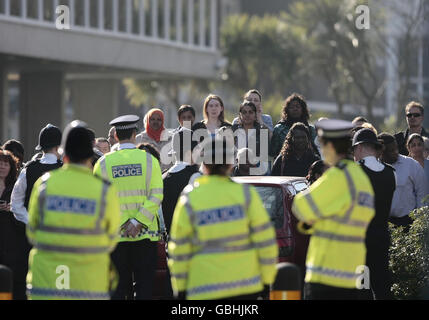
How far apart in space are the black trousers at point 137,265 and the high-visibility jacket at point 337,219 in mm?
2561

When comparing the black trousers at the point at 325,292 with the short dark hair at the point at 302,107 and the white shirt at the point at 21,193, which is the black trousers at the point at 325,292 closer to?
the white shirt at the point at 21,193

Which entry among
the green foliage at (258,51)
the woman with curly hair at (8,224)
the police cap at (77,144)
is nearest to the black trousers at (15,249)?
the woman with curly hair at (8,224)

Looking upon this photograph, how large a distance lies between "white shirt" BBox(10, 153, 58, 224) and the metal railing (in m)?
23.9

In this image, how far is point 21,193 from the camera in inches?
403

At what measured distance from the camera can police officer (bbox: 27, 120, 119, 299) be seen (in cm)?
700

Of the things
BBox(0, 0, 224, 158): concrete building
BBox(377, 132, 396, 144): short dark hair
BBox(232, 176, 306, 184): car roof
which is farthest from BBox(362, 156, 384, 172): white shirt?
BBox(0, 0, 224, 158): concrete building

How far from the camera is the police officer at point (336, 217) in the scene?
728 cm

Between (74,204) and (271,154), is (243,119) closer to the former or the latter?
(271,154)

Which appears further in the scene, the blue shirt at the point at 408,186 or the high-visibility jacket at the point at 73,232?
the blue shirt at the point at 408,186

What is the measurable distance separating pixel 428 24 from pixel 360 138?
148cm

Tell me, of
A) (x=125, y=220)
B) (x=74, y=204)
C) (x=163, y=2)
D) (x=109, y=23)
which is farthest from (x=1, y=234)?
(x=163, y=2)

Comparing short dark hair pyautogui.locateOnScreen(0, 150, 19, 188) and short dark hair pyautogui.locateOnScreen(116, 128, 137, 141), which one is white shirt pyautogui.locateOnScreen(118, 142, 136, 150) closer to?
short dark hair pyautogui.locateOnScreen(116, 128, 137, 141)
